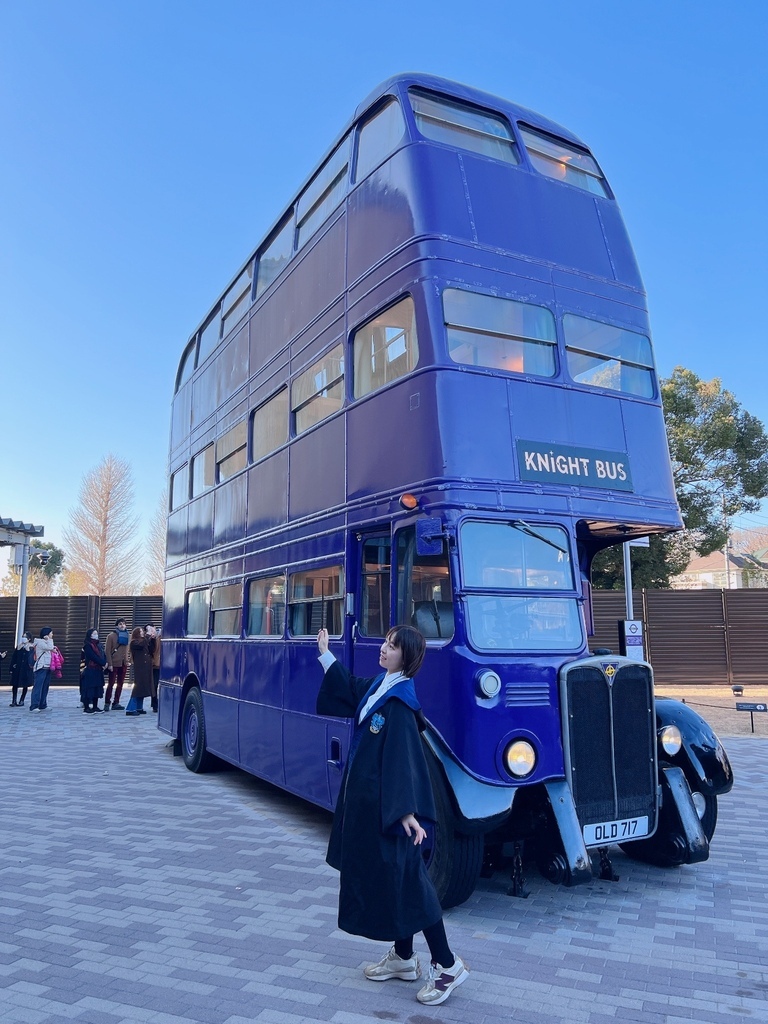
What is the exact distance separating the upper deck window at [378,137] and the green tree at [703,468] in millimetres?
21556

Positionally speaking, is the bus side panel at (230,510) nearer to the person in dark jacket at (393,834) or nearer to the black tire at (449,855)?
the black tire at (449,855)

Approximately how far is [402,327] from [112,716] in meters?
14.5

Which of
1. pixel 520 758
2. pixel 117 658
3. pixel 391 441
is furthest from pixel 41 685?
pixel 520 758

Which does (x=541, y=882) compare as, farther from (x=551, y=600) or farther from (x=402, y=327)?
(x=402, y=327)

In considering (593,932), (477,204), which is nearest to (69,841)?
(593,932)

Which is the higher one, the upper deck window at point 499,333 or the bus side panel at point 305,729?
the upper deck window at point 499,333

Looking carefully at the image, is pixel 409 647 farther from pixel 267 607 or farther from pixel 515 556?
pixel 267 607

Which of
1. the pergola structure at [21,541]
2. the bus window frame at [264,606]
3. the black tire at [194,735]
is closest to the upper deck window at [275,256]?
the bus window frame at [264,606]

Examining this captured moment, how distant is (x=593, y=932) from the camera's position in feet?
15.5

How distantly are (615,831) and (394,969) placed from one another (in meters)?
1.94

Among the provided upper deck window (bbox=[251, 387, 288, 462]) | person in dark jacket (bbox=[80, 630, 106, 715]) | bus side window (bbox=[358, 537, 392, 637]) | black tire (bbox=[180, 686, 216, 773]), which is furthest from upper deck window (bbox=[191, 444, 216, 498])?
person in dark jacket (bbox=[80, 630, 106, 715])

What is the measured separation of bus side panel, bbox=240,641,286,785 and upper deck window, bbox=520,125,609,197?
16.7ft

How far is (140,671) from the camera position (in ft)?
58.6

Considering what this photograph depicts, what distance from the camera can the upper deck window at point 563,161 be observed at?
684 cm
